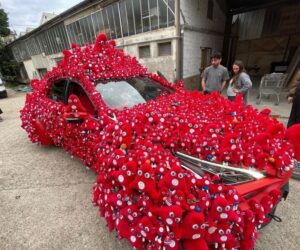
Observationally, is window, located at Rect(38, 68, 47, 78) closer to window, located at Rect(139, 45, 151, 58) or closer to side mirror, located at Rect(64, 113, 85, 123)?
window, located at Rect(139, 45, 151, 58)

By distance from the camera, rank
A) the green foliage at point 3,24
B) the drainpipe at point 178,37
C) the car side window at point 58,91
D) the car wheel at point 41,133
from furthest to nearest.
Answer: the green foliage at point 3,24, the drainpipe at point 178,37, the car wheel at point 41,133, the car side window at point 58,91

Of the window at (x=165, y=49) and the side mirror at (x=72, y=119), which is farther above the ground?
the window at (x=165, y=49)

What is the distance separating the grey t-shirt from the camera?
4.22 m

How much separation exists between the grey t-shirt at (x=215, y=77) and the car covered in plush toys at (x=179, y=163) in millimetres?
1898

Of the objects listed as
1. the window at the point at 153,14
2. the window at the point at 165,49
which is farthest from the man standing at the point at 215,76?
the window at the point at 153,14

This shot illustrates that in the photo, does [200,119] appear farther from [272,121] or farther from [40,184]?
[40,184]

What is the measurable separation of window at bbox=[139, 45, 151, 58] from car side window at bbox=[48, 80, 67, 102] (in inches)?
313

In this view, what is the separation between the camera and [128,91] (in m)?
2.59

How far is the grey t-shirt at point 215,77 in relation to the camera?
4.22 meters

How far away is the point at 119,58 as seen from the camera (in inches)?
121

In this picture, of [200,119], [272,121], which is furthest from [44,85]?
[272,121]

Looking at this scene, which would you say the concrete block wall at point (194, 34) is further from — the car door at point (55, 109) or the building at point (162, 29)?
the car door at point (55, 109)

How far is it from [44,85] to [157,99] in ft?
7.85

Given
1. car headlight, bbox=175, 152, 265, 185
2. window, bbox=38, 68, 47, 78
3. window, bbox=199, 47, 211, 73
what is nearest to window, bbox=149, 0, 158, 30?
window, bbox=199, 47, 211, 73
